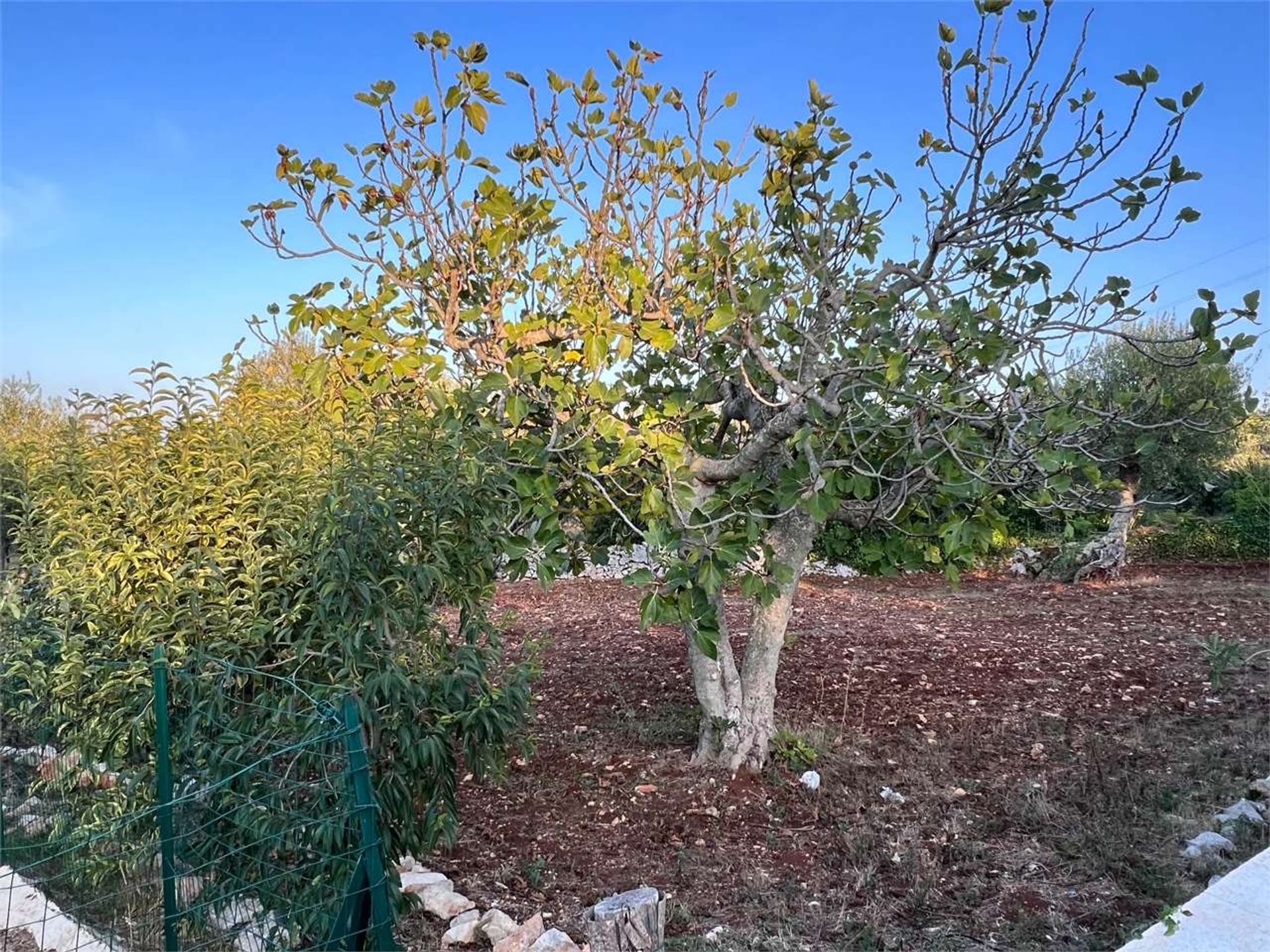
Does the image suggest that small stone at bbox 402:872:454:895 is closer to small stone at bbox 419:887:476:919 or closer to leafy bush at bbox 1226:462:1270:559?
small stone at bbox 419:887:476:919

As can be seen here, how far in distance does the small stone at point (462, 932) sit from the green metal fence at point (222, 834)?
1.34ft

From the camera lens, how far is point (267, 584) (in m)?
2.61

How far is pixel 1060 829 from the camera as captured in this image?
10.6 feet

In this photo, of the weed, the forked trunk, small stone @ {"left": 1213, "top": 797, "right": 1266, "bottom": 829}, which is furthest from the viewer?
the forked trunk

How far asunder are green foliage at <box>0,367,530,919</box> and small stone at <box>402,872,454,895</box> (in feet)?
0.89

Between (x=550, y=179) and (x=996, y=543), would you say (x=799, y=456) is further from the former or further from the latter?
(x=996, y=543)

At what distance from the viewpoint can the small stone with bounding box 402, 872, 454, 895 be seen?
280 cm

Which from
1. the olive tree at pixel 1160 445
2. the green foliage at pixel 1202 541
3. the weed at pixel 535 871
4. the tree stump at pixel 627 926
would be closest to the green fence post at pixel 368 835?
the tree stump at pixel 627 926

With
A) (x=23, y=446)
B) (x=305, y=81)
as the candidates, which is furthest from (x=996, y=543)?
(x=23, y=446)

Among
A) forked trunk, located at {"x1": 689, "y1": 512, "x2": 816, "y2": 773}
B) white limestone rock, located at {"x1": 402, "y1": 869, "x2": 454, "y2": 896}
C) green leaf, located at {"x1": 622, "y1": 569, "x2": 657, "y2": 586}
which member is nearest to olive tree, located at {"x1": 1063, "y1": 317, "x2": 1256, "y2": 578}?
forked trunk, located at {"x1": 689, "y1": 512, "x2": 816, "y2": 773}

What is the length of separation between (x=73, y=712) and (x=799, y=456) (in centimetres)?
288

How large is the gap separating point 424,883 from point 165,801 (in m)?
0.90

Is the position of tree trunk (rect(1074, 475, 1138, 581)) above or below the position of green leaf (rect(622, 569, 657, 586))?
below

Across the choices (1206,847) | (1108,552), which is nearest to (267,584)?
(1206,847)
